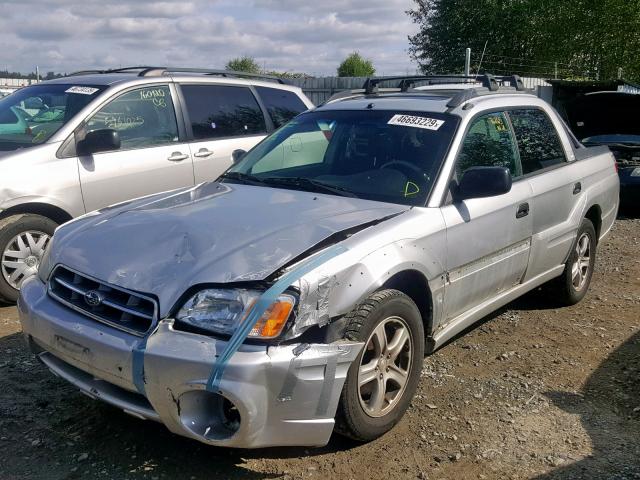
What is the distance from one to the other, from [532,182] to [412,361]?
72.4 inches

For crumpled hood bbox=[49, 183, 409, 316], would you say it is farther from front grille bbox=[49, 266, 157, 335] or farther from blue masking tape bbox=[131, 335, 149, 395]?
blue masking tape bbox=[131, 335, 149, 395]

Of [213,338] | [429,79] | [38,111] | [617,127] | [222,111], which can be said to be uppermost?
[429,79]

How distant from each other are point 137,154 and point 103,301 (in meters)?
3.04

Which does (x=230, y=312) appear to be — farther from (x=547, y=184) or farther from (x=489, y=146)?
(x=547, y=184)

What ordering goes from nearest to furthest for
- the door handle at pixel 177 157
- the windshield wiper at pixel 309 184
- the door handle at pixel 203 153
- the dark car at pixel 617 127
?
the windshield wiper at pixel 309 184
the door handle at pixel 177 157
the door handle at pixel 203 153
the dark car at pixel 617 127

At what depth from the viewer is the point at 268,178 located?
4.23 m

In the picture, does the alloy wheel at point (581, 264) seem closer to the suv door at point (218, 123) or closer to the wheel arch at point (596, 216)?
the wheel arch at point (596, 216)

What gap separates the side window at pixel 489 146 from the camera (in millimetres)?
4059

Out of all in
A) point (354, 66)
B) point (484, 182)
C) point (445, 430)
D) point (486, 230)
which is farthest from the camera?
point (354, 66)

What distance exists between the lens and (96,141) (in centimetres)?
530

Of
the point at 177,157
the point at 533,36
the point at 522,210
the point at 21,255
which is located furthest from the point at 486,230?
the point at 533,36

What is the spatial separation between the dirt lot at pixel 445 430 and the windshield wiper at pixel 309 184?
127 cm

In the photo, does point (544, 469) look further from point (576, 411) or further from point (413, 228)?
point (413, 228)

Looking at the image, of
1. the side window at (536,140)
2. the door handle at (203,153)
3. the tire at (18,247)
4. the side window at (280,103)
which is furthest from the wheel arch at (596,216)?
the tire at (18,247)
